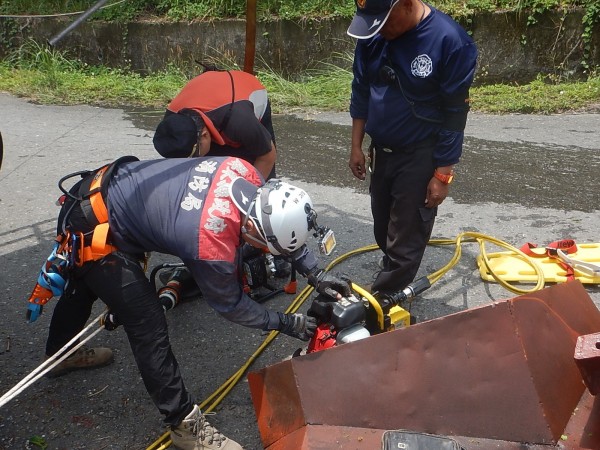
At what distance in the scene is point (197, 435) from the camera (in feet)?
8.82

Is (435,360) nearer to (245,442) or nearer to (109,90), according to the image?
(245,442)

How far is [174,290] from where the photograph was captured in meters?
3.82

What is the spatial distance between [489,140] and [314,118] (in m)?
2.35

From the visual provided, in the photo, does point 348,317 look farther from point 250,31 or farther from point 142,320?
point 250,31

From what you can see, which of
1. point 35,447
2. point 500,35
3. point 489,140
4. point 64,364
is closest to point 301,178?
point 489,140

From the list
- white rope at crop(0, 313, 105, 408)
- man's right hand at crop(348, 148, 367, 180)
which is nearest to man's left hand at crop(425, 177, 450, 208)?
man's right hand at crop(348, 148, 367, 180)

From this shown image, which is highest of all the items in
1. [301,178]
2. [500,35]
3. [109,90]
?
[500,35]

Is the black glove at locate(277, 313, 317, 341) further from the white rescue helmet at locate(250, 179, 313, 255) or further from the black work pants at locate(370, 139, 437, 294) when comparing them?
the black work pants at locate(370, 139, 437, 294)

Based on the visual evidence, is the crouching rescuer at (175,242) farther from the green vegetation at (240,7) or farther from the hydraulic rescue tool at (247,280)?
the green vegetation at (240,7)

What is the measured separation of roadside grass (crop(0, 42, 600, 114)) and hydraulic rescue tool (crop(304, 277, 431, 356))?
590 centimetres

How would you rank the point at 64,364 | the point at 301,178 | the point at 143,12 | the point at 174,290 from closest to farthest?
the point at 64,364 → the point at 174,290 → the point at 301,178 → the point at 143,12

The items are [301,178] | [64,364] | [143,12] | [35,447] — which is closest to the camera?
[35,447]

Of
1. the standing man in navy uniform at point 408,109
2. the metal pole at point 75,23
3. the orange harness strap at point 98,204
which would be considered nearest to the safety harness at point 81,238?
the orange harness strap at point 98,204

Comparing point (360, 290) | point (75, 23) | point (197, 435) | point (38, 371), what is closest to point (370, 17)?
point (360, 290)
